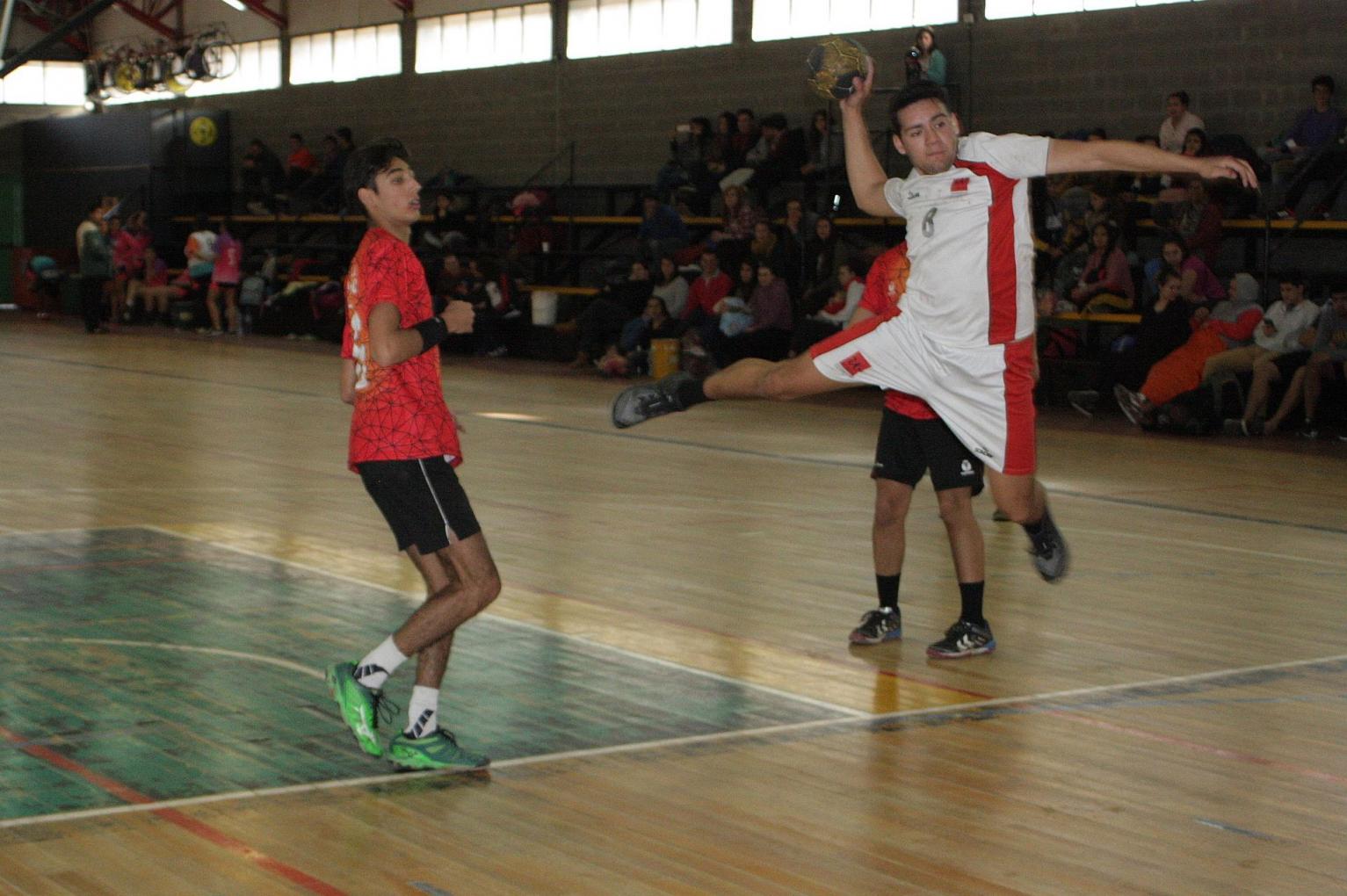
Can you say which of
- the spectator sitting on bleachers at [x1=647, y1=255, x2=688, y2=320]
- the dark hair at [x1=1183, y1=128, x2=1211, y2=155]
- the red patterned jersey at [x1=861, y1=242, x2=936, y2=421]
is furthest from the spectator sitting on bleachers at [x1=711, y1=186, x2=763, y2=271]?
the red patterned jersey at [x1=861, y1=242, x2=936, y2=421]

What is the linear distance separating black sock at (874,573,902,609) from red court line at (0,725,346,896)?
2967mm

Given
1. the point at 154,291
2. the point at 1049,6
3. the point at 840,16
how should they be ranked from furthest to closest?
the point at 154,291, the point at 840,16, the point at 1049,6

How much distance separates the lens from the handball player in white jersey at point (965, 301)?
5938 mm

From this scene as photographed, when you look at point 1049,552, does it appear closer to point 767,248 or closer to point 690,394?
point 690,394

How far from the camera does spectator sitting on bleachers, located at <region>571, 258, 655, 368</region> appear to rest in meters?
20.4

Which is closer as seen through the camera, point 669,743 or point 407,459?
point 407,459

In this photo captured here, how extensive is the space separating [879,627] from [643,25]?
18.5 m

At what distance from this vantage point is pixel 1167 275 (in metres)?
15.2

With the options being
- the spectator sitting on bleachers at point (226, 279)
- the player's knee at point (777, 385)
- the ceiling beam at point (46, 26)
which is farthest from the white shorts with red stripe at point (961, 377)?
the ceiling beam at point (46, 26)

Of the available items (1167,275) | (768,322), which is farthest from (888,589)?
(768,322)

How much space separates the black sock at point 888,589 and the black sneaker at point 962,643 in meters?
0.29

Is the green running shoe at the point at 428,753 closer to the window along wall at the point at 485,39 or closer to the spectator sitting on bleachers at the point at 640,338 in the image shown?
the spectator sitting on bleachers at the point at 640,338

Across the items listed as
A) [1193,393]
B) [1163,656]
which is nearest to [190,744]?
[1163,656]

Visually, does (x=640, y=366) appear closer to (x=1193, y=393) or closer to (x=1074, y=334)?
(x=1074, y=334)
